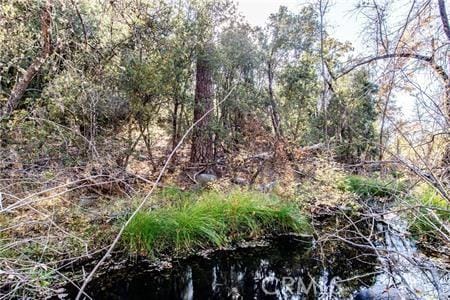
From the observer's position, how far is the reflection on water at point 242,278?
3117mm

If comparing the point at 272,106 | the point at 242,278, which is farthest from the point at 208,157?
the point at 242,278

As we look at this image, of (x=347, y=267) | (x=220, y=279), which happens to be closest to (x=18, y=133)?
(x=220, y=279)

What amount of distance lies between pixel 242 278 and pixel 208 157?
3477 millimetres

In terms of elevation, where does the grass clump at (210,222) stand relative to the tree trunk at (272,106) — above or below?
below

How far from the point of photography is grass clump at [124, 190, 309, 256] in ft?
12.7

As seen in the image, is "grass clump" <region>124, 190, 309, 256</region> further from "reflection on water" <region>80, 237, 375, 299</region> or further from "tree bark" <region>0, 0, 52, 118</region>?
"tree bark" <region>0, 0, 52, 118</region>

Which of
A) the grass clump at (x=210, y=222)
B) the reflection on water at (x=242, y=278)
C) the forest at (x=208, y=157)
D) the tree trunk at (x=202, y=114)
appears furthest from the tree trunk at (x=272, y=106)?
the reflection on water at (x=242, y=278)

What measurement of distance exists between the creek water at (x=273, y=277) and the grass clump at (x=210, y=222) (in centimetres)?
23

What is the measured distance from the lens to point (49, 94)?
4.39m

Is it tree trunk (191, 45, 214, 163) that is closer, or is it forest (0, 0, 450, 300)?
forest (0, 0, 450, 300)

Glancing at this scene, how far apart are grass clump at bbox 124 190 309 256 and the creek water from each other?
23cm

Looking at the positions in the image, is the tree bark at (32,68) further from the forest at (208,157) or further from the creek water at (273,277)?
the creek water at (273,277)

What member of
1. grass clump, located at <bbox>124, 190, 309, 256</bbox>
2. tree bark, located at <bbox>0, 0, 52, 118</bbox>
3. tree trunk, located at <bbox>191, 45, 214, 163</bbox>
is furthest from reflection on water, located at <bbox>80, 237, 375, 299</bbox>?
tree trunk, located at <bbox>191, 45, 214, 163</bbox>

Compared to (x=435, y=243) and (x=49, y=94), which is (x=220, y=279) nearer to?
(x=435, y=243)
